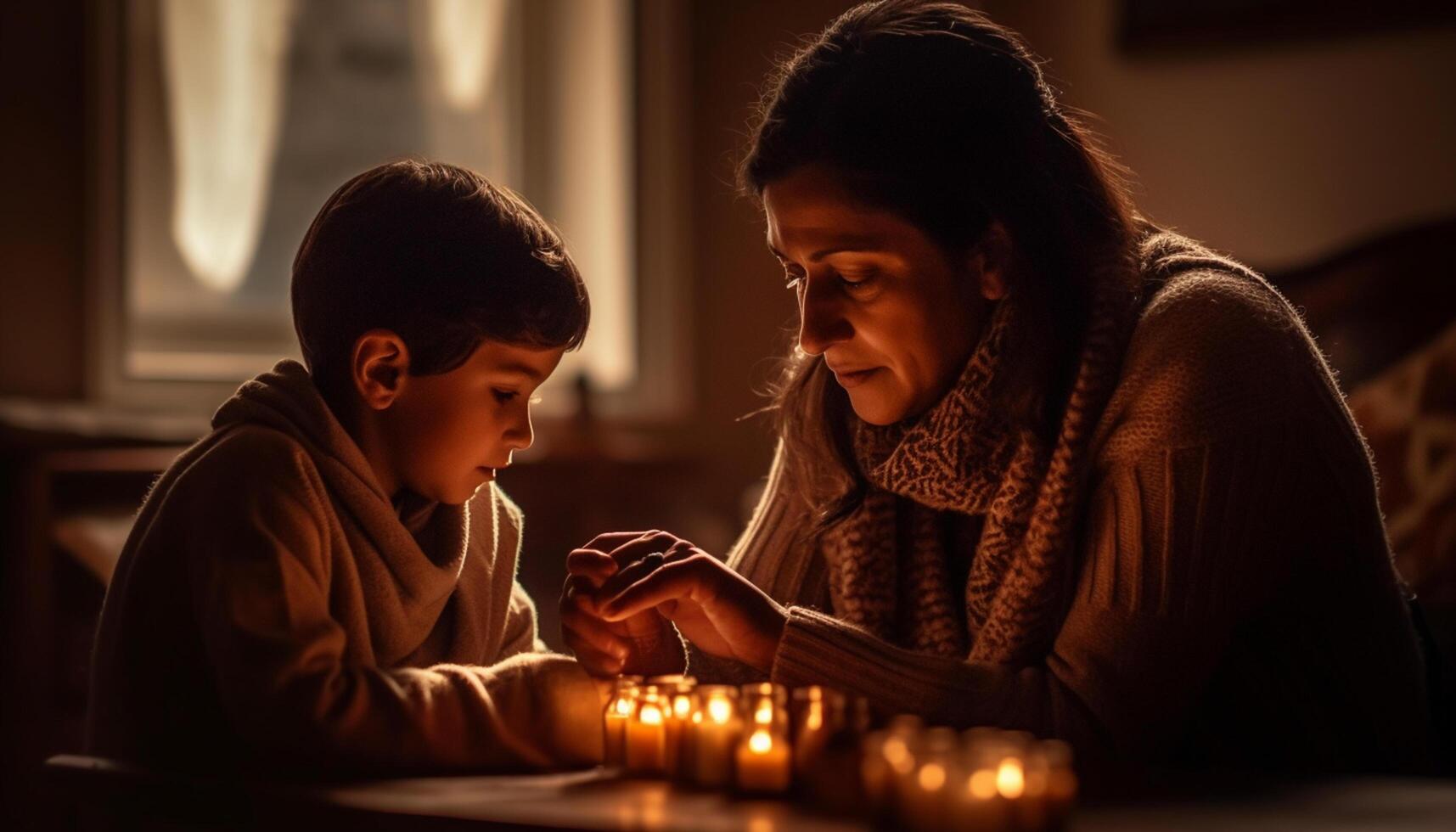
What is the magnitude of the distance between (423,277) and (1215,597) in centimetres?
74

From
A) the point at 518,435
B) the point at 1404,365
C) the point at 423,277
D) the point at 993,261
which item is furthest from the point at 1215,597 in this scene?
the point at 1404,365

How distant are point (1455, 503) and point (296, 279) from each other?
210 centimetres

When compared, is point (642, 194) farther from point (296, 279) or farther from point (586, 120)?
point (296, 279)

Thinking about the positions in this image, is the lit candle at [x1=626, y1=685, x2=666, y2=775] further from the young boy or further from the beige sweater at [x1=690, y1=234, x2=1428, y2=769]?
the beige sweater at [x1=690, y1=234, x2=1428, y2=769]

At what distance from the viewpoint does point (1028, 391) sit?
1.41 meters

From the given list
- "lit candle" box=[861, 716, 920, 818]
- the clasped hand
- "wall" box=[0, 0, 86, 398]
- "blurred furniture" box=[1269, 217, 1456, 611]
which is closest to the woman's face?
the clasped hand

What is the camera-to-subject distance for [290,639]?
1007 millimetres

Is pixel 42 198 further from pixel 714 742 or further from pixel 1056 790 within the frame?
pixel 1056 790

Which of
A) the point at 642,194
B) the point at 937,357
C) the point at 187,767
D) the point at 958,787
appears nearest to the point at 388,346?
the point at 187,767

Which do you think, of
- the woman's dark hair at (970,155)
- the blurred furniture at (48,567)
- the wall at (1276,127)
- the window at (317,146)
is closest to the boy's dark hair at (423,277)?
the woman's dark hair at (970,155)

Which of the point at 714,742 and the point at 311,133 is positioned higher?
the point at 311,133

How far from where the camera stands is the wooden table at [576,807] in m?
0.84

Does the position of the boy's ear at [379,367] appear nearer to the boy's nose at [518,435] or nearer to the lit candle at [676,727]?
the boy's nose at [518,435]

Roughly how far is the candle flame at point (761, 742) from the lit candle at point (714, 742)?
13mm
